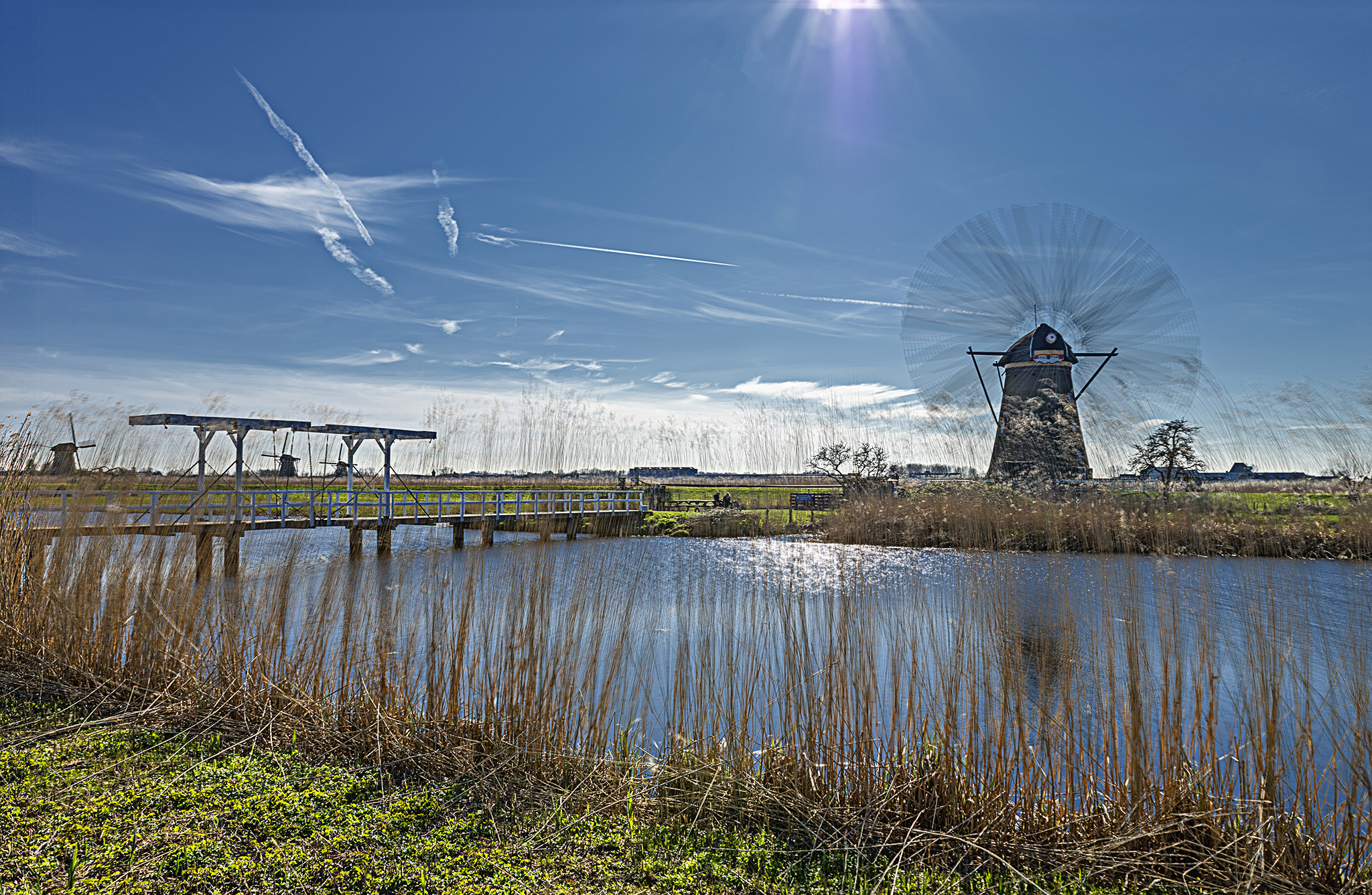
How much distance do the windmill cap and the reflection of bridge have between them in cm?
1362

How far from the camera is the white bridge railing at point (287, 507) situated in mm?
5477

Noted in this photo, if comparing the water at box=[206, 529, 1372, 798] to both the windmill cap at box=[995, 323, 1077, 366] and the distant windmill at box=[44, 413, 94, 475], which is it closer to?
the distant windmill at box=[44, 413, 94, 475]

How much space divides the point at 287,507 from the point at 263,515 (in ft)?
5.45

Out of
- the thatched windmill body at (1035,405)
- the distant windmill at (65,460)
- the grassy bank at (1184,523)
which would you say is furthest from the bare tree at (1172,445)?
the distant windmill at (65,460)

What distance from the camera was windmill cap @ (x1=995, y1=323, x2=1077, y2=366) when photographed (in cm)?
2311

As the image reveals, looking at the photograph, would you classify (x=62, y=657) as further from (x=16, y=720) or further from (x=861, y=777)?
(x=861, y=777)

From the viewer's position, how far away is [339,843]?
2.77 m

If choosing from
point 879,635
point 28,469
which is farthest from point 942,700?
point 28,469

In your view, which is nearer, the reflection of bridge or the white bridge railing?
the reflection of bridge

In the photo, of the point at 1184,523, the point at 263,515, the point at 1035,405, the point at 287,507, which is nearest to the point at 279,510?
the point at 287,507

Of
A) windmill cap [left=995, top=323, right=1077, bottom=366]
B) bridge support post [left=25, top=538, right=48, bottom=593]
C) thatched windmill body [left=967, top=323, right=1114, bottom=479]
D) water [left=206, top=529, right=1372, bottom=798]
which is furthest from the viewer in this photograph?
windmill cap [left=995, top=323, right=1077, bottom=366]

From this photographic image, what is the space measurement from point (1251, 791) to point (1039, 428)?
20.8 m

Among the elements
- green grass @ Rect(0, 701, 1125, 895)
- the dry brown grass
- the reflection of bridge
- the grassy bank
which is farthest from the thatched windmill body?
green grass @ Rect(0, 701, 1125, 895)

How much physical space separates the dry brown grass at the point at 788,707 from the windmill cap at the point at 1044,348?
66.1 feet
